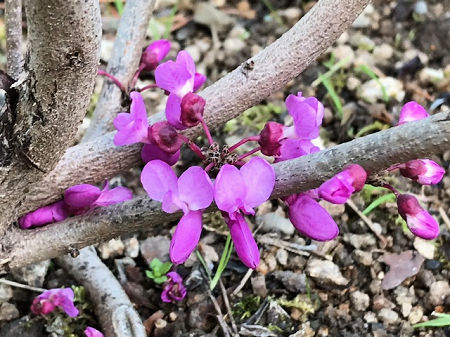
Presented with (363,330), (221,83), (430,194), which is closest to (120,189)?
(221,83)

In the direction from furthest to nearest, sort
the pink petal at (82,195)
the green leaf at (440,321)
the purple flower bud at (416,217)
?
the green leaf at (440,321) < the pink petal at (82,195) < the purple flower bud at (416,217)

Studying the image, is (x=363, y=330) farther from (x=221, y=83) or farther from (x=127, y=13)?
(x=127, y=13)

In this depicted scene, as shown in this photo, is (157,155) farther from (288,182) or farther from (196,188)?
(288,182)

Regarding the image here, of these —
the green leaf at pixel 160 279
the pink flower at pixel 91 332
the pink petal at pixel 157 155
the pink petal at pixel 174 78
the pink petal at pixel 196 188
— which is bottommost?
the green leaf at pixel 160 279

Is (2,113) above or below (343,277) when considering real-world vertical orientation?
above

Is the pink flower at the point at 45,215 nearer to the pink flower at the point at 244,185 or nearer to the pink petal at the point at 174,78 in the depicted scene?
the pink petal at the point at 174,78

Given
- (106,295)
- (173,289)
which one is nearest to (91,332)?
(106,295)

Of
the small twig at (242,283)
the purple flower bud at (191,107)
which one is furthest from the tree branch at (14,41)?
the small twig at (242,283)
